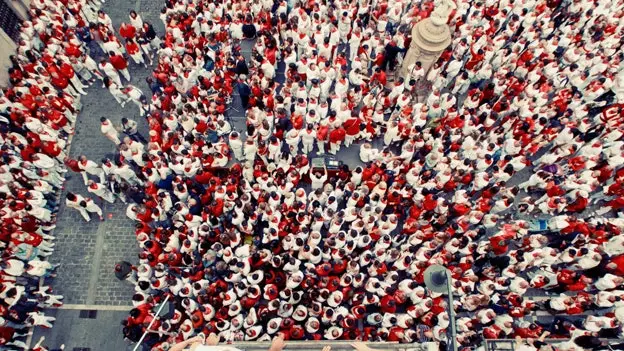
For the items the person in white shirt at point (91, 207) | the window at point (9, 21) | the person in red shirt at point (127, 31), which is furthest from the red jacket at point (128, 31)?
the person in white shirt at point (91, 207)

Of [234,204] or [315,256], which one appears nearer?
[315,256]

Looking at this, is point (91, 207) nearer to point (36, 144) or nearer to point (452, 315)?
point (36, 144)

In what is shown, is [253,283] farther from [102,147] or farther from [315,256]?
[102,147]

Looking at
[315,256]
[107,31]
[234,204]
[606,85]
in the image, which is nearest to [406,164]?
[315,256]

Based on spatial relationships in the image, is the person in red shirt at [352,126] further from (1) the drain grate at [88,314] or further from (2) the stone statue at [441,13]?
(1) the drain grate at [88,314]

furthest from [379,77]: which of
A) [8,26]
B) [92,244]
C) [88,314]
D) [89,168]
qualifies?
[8,26]

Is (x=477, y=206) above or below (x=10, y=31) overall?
below
